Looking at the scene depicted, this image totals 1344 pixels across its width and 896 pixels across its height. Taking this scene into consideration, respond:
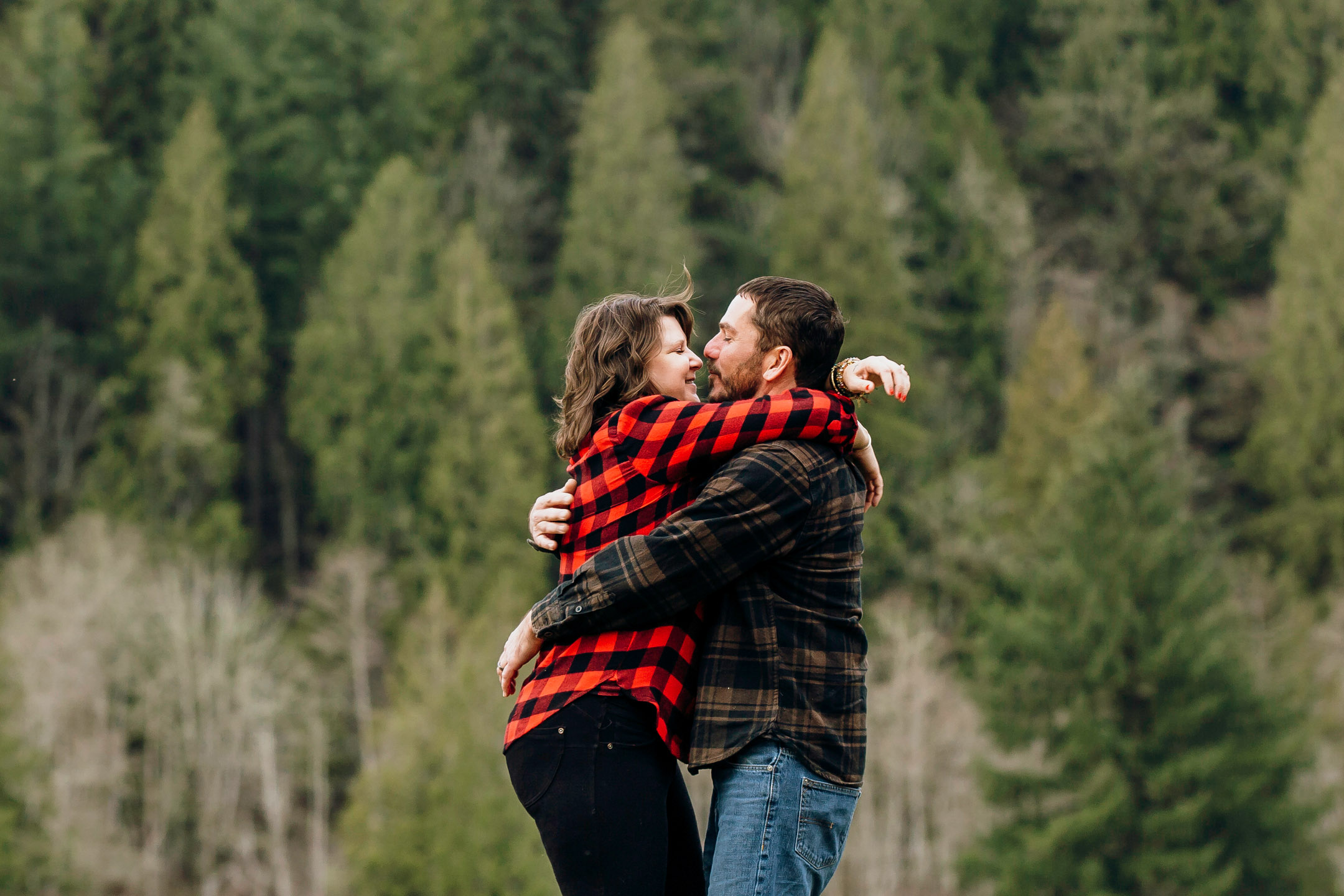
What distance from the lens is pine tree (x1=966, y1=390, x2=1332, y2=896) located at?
26859 millimetres

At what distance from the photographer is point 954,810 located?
3359 centimetres

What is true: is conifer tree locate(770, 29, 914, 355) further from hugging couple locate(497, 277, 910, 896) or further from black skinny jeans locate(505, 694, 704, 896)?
black skinny jeans locate(505, 694, 704, 896)

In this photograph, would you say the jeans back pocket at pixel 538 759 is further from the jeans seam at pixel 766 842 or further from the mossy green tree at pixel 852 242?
the mossy green tree at pixel 852 242

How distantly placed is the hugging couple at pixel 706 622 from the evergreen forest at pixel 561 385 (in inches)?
965

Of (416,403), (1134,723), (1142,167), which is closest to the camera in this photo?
(1134,723)

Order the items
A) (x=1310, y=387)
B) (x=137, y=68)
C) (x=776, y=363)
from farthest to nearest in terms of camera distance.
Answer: (x=137, y=68)
(x=1310, y=387)
(x=776, y=363)

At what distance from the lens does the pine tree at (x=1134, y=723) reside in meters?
26.9

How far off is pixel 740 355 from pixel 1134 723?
26.3 m

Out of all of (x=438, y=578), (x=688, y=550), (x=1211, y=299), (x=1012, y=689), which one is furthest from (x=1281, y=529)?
(x=688, y=550)

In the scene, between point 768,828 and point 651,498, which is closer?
point 768,828

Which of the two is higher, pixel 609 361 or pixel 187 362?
pixel 187 362

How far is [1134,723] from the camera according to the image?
28.2 m

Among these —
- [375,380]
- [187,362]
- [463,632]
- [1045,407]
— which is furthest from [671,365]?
[1045,407]

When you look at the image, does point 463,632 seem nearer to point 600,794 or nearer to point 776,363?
point 776,363
